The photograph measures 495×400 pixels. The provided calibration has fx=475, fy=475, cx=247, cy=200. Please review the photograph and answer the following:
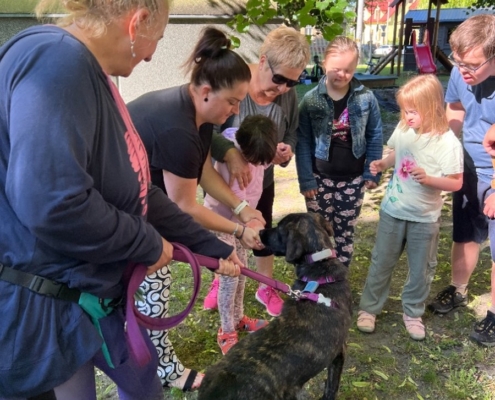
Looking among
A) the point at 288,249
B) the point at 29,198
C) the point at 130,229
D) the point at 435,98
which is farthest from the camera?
the point at 435,98

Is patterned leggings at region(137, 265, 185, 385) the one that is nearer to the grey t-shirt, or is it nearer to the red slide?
the grey t-shirt

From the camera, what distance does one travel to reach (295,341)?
2504 mm

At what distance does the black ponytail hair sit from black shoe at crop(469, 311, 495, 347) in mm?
2602

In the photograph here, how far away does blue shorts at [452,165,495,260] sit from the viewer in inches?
143

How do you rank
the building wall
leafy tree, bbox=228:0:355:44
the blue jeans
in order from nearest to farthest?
the blue jeans
leafy tree, bbox=228:0:355:44
the building wall

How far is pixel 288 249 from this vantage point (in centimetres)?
289

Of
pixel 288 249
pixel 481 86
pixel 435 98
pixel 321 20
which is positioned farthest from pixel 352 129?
pixel 321 20

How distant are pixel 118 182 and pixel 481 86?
2888mm

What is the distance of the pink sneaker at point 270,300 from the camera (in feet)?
13.0

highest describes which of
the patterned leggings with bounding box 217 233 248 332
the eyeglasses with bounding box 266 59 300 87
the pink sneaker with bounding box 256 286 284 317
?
the eyeglasses with bounding box 266 59 300 87

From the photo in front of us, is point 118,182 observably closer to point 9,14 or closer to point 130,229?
point 130,229

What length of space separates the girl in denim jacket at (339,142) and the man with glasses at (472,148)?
64 cm

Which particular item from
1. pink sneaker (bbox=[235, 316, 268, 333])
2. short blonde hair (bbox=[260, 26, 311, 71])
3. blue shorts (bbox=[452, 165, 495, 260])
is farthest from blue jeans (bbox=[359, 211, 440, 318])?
short blonde hair (bbox=[260, 26, 311, 71])

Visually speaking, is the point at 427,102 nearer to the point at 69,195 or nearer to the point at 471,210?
the point at 471,210
